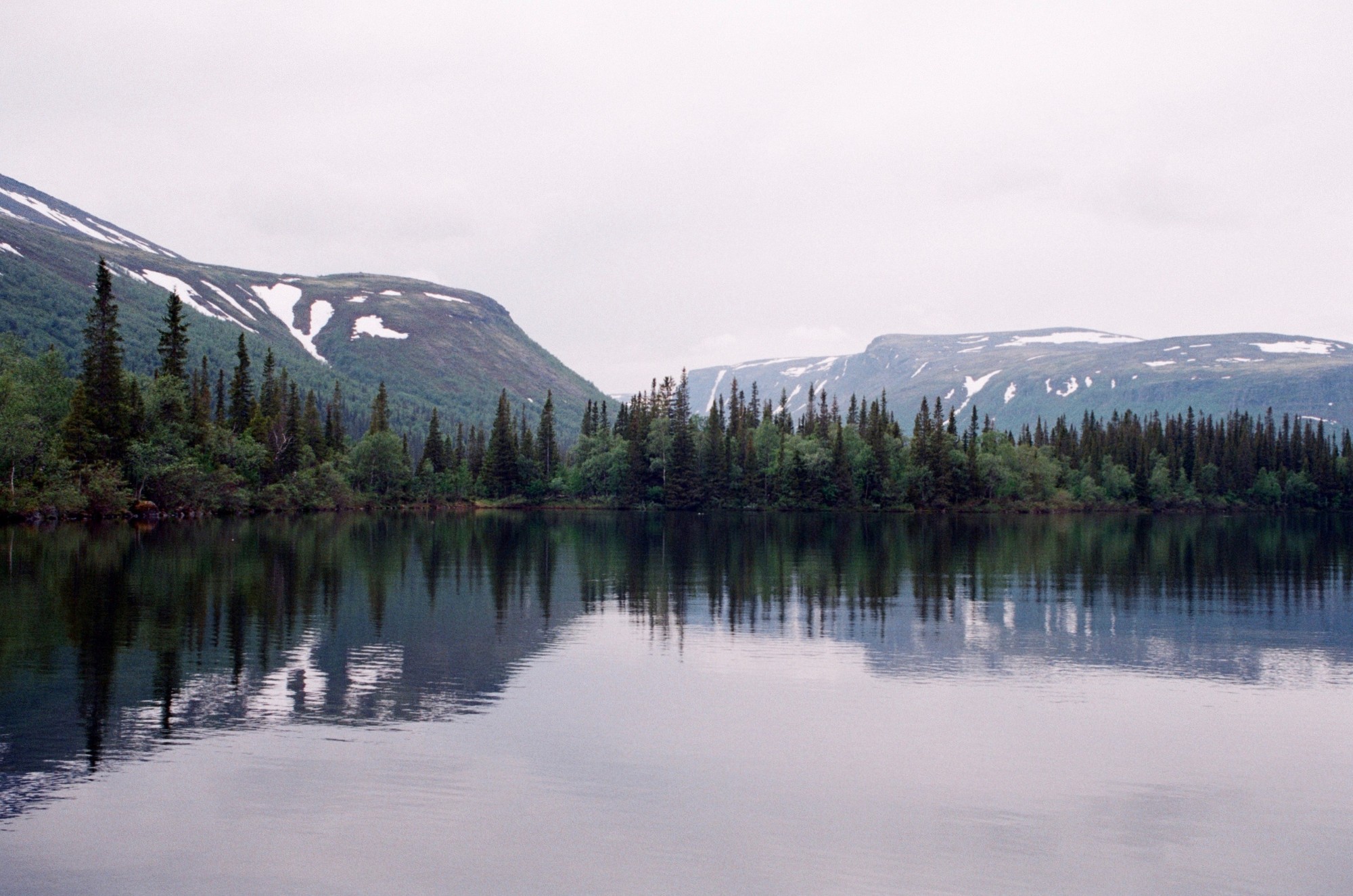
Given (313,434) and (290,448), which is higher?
(313,434)

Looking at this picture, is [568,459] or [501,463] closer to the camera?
[501,463]

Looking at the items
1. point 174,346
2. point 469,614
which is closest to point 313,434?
point 174,346

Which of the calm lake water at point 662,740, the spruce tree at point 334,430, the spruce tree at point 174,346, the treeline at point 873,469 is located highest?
the spruce tree at point 174,346

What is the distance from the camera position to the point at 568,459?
167 meters

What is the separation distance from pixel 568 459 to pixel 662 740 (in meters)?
151

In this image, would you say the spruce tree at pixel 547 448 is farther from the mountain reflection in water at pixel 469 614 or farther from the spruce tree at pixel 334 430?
the mountain reflection in water at pixel 469 614

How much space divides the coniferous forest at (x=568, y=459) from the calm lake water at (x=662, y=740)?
47408 mm

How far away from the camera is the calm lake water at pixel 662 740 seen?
11.6 meters

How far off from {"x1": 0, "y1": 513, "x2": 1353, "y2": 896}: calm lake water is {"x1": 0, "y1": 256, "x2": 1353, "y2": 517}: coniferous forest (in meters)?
47.4

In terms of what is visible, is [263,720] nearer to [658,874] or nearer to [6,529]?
[658,874]

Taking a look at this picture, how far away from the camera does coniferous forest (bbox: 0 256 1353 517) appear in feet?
260

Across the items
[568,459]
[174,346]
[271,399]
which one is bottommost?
[568,459]

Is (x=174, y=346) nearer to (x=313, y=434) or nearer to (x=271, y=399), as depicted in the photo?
(x=271, y=399)

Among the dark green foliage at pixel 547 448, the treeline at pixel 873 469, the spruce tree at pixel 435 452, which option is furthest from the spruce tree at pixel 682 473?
the spruce tree at pixel 435 452
